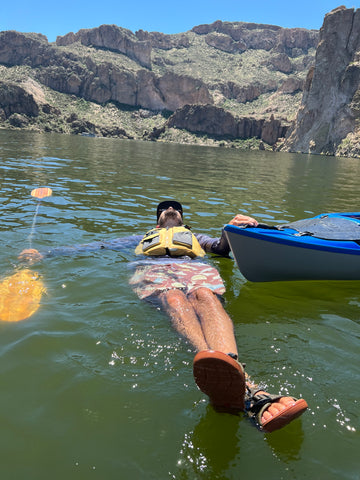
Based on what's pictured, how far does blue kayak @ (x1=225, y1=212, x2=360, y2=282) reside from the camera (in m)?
5.29

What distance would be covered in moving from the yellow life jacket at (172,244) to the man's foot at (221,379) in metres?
3.01

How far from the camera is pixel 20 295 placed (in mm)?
4664

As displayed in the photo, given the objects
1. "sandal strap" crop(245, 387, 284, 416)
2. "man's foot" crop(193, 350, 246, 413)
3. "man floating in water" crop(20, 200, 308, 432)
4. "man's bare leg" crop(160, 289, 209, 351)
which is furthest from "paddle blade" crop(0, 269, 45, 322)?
"sandal strap" crop(245, 387, 284, 416)

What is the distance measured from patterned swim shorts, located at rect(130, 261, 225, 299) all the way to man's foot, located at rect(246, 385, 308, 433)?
6.02ft

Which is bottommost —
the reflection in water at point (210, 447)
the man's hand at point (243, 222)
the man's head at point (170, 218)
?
the reflection in water at point (210, 447)

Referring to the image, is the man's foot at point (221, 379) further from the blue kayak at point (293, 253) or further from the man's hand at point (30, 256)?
the man's hand at point (30, 256)

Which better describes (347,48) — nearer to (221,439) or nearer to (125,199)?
(125,199)

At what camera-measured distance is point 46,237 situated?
747cm

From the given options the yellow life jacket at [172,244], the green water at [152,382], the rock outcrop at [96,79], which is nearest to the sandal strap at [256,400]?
the green water at [152,382]

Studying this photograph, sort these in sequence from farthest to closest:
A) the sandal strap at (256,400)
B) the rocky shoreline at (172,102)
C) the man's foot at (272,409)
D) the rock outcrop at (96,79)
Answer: the rock outcrop at (96,79), the rocky shoreline at (172,102), the sandal strap at (256,400), the man's foot at (272,409)

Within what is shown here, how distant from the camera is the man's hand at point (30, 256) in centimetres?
588

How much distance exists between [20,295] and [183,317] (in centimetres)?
229

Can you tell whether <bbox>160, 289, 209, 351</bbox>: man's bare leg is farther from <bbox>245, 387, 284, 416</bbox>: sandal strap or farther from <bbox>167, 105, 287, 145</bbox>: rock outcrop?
<bbox>167, 105, 287, 145</bbox>: rock outcrop

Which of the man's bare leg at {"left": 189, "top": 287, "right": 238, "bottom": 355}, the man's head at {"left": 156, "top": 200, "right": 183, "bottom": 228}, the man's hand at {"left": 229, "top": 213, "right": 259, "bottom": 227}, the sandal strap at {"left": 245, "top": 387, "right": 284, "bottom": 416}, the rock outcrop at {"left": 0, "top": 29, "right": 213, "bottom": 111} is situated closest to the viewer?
the sandal strap at {"left": 245, "top": 387, "right": 284, "bottom": 416}
